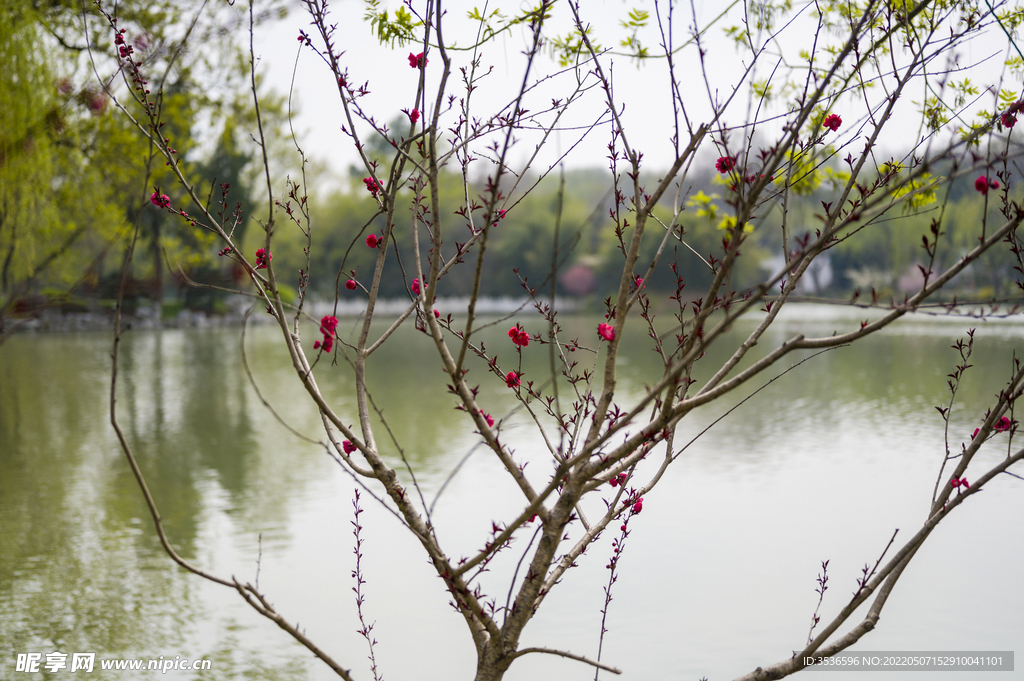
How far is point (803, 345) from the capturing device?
0.97 meters

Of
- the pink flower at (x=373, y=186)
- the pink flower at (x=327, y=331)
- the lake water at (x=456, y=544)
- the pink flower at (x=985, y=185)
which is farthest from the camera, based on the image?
the lake water at (x=456, y=544)

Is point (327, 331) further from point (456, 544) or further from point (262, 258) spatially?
point (456, 544)

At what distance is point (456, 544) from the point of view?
A: 3.60 metres

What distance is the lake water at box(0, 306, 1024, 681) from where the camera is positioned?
2.73m

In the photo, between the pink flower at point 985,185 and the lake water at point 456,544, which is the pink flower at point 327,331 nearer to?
the lake water at point 456,544

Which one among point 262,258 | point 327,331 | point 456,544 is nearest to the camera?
point 327,331

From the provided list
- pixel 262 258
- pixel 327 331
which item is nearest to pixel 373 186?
pixel 262 258

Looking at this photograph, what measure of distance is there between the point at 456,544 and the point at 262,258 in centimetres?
248

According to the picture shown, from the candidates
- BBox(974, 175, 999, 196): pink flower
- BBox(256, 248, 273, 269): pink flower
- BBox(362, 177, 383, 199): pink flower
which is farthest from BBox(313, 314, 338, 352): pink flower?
BBox(974, 175, 999, 196): pink flower

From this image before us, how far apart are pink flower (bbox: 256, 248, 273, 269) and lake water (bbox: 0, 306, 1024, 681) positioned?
46cm

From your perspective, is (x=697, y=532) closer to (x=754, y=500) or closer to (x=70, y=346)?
(x=754, y=500)

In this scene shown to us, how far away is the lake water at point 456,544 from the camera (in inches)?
108

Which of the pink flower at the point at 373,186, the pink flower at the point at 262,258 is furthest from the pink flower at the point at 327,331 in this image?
the pink flower at the point at 373,186

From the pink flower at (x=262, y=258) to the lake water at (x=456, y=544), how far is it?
18.2 inches
